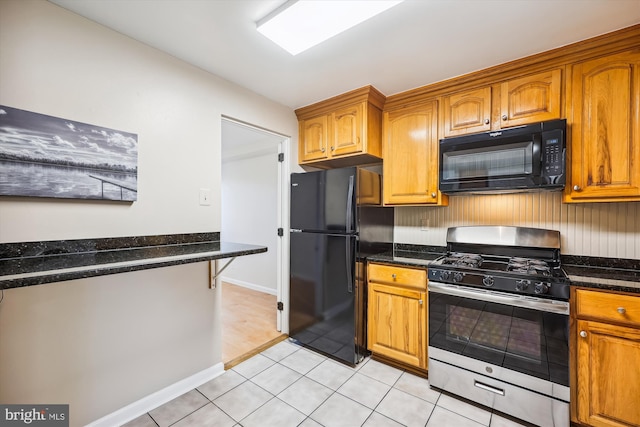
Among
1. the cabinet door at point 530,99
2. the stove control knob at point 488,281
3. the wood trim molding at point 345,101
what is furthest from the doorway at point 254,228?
the cabinet door at point 530,99

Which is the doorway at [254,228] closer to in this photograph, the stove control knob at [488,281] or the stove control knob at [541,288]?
the stove control knob at [488,281]

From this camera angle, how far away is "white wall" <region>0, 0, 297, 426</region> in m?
1.38

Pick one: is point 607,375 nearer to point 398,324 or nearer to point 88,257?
point 398,324

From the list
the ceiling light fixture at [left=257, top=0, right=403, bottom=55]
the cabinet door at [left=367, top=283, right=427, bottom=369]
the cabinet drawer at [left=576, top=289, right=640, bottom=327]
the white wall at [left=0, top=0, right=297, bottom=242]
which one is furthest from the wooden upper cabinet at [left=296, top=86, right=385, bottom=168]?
the cabinet drawer at [left=576, top=289, right=640, bottom=327]

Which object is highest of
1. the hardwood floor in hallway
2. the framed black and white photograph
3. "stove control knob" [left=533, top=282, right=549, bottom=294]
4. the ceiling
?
the ceiling

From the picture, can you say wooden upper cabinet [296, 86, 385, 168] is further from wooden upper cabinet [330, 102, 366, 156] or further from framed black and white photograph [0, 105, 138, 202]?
framed black and white photograph [0, 105, 138, 202]

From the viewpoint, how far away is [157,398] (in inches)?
72.6

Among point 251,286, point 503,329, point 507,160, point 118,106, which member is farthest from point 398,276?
point 251,286

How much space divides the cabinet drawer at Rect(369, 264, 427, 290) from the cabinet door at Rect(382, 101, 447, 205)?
611 mm

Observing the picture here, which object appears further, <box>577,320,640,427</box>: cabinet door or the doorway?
the doorway

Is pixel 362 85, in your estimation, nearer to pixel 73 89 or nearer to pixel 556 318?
pixel 73 89

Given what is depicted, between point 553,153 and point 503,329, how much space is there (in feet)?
3.91

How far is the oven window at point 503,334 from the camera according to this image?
1620 mm

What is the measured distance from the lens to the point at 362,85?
2375 mm
